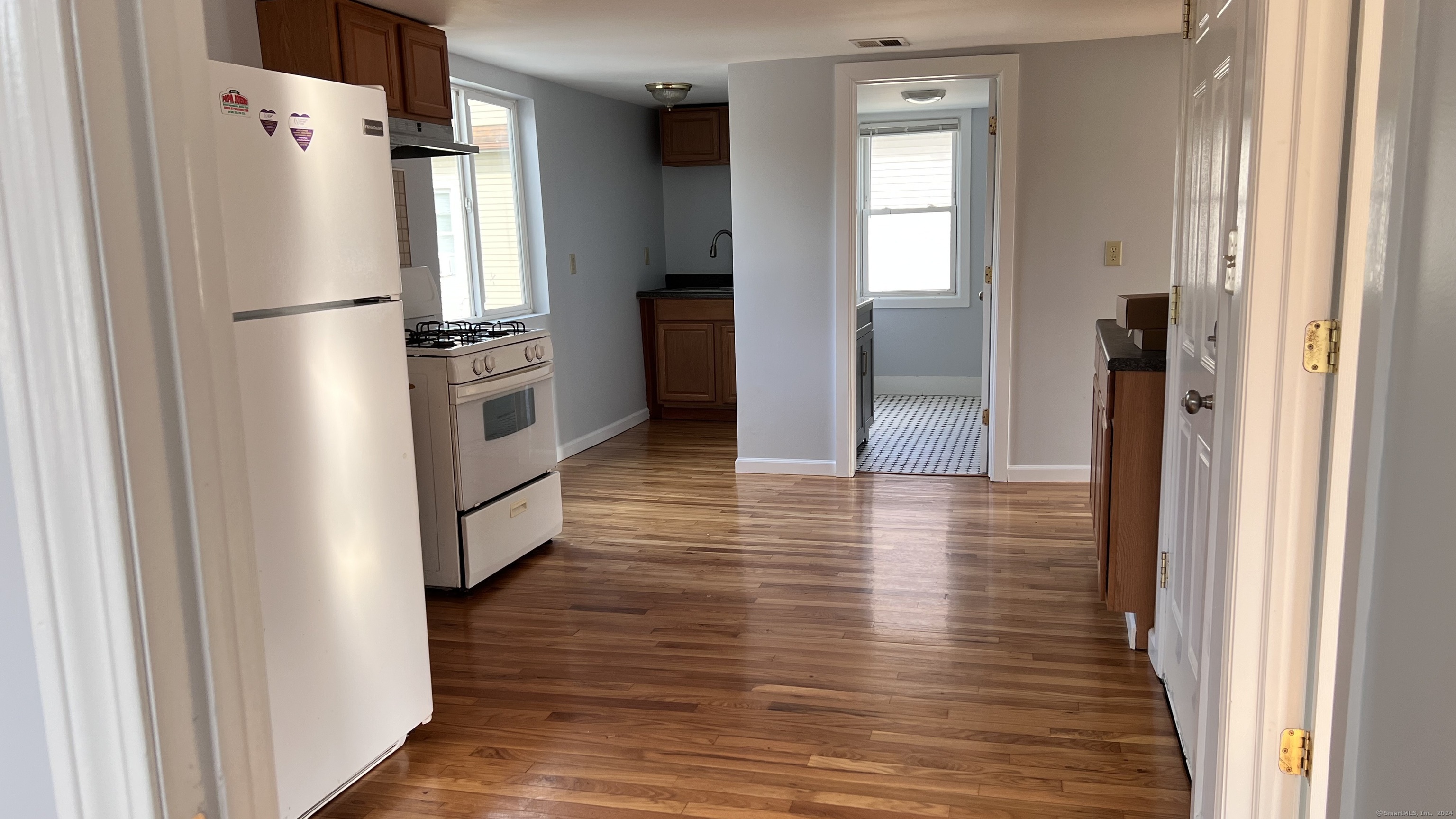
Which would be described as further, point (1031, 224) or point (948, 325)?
point (948, 325)

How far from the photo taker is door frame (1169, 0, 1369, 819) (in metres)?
1.42

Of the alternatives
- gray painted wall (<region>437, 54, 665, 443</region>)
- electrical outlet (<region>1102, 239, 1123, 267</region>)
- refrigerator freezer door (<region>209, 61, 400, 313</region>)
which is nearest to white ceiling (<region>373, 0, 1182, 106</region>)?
gray painted wall (<region>437, 54, 665, 443</region>)

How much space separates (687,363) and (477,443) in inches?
135

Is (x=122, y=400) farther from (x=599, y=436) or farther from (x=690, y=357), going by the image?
(x=690, y=357)

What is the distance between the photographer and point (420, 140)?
147 inches

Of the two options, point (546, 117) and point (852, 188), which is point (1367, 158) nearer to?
point (852, 188)

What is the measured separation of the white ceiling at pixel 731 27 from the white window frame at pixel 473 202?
248 mm

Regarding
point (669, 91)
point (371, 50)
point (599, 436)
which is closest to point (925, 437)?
point (599, 436)

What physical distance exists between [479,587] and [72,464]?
326 centimetres

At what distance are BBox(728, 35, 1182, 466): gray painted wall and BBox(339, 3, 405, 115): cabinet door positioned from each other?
77.9 inches

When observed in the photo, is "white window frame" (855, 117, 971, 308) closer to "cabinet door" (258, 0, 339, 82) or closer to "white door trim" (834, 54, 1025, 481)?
"white door trim" (834, 54, 1025, 481)

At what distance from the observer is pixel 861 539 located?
→ 4.28 meters

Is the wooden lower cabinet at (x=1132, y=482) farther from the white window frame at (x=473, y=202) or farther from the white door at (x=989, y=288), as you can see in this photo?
the white window frame at (x=473, y=202)

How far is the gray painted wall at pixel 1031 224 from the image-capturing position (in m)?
4.77
